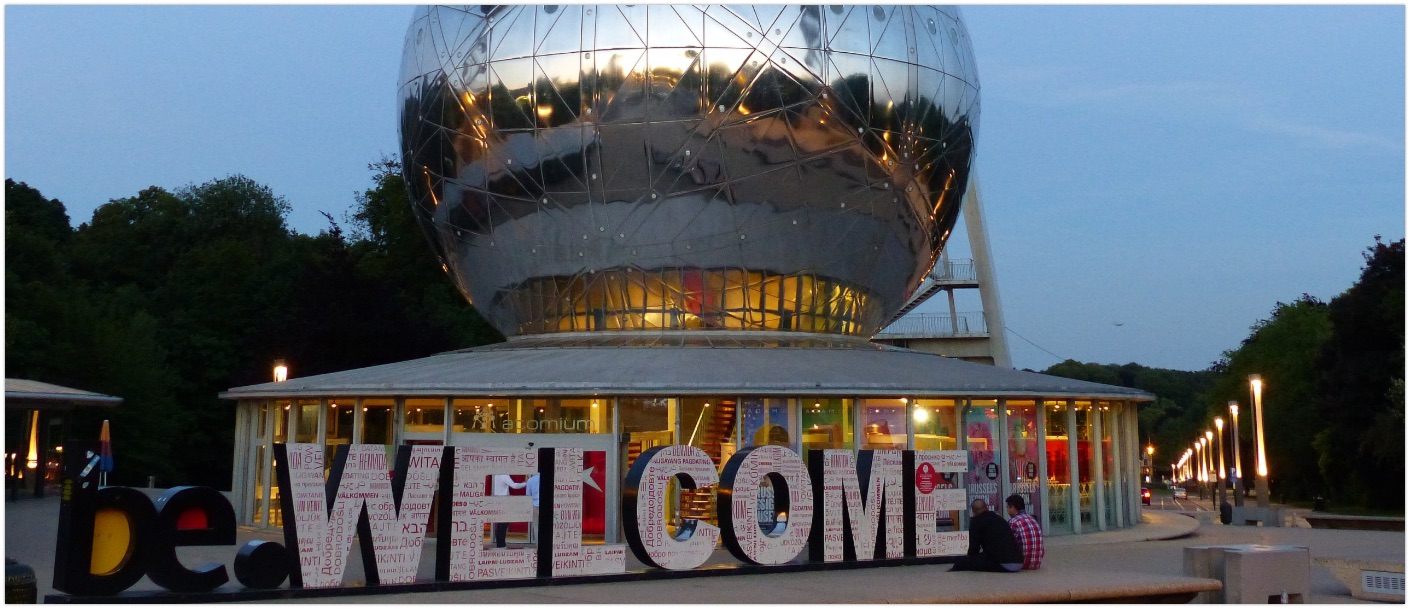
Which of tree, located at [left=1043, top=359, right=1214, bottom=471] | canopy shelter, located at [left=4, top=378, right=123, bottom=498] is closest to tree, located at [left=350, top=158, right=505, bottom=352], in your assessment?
canopy shelter, located at [left=4, top=378, right=123, bottom=498]

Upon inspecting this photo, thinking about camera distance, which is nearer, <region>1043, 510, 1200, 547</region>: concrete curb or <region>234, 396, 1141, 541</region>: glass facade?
<region>234, 396, 1141, 541</region>: glass facade

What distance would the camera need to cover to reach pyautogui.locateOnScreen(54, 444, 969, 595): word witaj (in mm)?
12461

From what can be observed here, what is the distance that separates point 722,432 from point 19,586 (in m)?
11.2

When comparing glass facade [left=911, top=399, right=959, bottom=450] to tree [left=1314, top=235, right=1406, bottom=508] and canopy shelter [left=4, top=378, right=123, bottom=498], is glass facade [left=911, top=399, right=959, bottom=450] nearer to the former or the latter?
canopy shelter [left=4, top=378, right=123, bottom=498]

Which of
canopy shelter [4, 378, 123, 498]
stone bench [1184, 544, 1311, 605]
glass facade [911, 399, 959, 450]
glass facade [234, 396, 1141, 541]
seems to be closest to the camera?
stone bench [1184, 544, 1311, 605]

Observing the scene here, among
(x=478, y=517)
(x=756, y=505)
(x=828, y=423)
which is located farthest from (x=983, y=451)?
(x=478, y=517)

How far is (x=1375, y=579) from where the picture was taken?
570 inches

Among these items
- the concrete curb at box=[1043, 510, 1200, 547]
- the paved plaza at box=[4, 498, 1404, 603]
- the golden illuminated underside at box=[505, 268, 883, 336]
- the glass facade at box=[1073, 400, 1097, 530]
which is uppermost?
the golden illuminated underside at box=[505, 268, 883, 336]

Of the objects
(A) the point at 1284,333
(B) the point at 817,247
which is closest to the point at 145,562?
(B) the point at 817,247

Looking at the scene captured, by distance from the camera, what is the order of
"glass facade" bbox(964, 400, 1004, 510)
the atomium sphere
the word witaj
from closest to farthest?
1. the word witaj
2. "glass facade" bbox(964, 400, 1004, 510)
3. the atomium sphere

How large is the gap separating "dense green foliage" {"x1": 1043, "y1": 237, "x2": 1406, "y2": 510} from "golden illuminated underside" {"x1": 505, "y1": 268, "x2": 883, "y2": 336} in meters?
27.0

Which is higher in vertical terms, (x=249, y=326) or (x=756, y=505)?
(x=249, y=326)

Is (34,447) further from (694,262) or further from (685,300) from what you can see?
(694,262)

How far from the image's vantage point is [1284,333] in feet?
239
